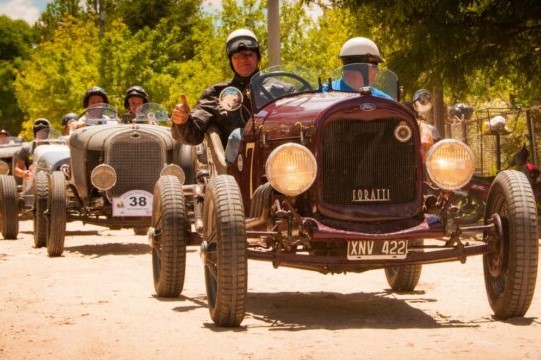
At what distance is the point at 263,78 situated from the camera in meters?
9.83

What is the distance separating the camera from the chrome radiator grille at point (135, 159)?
15172 mm

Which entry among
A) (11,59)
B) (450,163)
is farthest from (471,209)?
(11,59)

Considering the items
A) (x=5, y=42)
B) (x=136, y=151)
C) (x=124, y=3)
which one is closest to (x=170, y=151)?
(x=136, y=151)

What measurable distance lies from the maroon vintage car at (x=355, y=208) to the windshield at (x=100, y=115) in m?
7.54

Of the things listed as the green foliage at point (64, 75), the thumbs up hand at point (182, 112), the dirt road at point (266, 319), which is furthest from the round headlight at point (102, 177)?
the green foliage at point (64, 75)

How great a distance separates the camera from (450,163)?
8359 millimetres

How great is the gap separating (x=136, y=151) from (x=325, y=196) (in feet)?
23.7

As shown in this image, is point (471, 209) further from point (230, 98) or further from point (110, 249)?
point (230, 98)

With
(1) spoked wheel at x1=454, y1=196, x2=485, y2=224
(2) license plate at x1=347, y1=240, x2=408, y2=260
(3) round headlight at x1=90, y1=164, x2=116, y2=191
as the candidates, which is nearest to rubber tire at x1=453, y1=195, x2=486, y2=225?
(1) spoked wheel at x1=454, y1=196, x2=485, y2=224

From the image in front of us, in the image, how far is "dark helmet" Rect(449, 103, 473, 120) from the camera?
19.1 m

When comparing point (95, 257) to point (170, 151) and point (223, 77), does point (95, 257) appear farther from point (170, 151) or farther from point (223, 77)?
point (223, 77)

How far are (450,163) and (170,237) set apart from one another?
93.2 inches

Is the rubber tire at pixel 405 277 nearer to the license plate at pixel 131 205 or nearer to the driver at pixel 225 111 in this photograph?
the driver at pixel 225 111

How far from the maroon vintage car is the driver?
1.47 meters
